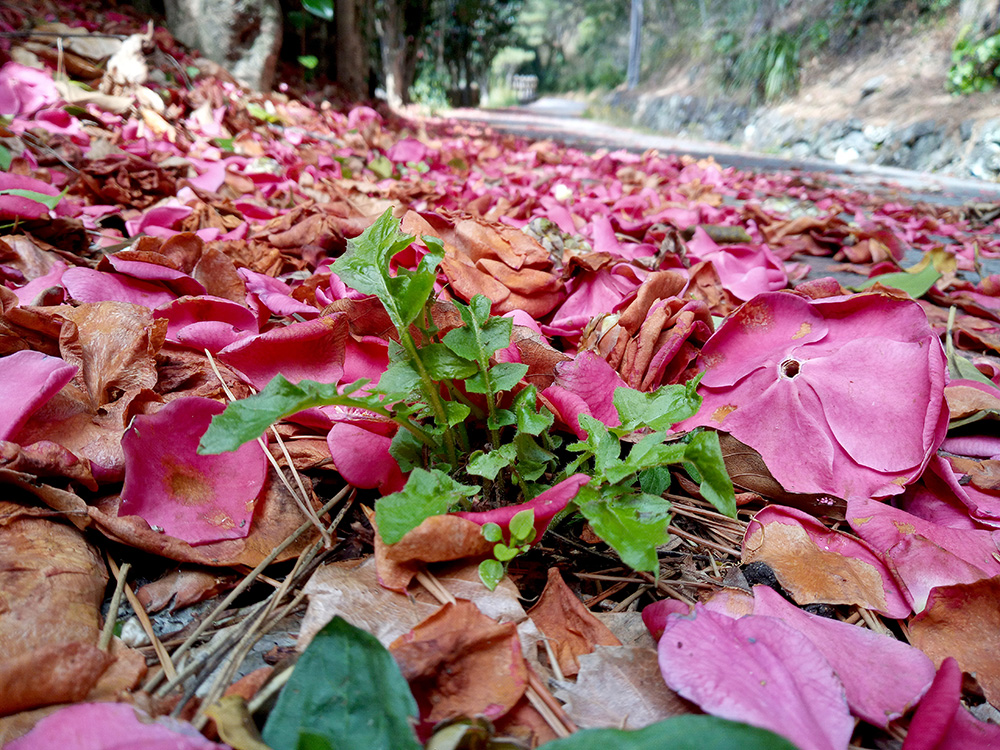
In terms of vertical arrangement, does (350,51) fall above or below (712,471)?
above

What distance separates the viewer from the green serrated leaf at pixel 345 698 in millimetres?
455

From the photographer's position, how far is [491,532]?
60cm

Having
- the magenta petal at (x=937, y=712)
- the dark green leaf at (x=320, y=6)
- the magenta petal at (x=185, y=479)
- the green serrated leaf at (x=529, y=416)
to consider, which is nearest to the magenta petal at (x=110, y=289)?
the magenta petal at (x=185, y=479)

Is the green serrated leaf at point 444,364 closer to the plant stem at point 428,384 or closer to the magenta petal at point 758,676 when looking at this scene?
the plant stem at point 428,384

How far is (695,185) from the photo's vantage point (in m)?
3.14

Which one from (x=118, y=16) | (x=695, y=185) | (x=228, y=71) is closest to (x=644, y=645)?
(x=695, y=185)

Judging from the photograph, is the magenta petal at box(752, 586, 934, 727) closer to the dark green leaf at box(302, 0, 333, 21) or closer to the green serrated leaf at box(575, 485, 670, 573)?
the green serrated leaf at box(575, 485, 670, 573)

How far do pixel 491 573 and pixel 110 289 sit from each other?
877 millimetres

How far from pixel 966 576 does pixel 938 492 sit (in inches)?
6.8

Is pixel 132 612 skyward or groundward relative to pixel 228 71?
groundward

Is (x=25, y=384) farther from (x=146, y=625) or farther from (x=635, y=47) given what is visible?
(x=635, y=47)

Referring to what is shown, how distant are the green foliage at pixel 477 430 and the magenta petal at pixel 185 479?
0.65 ft

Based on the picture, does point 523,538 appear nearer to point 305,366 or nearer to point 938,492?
point 305,366

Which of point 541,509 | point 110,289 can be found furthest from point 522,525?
point 110,289
